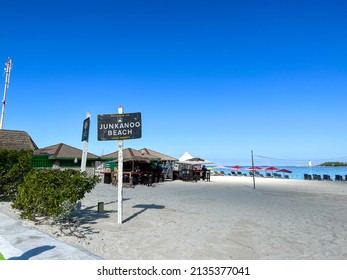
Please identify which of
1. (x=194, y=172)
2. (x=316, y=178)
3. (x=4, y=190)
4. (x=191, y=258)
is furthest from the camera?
(x=316, y=178)

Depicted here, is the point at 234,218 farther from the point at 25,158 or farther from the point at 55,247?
the point at 25,158

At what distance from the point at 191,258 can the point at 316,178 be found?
126 ft

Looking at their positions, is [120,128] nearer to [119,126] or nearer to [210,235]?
[119,126]

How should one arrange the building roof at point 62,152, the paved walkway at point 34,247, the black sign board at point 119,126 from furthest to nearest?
1. the building roof at point 62,152
2. the black sign board at point 119,126
3. the paved walkway at point 34,247

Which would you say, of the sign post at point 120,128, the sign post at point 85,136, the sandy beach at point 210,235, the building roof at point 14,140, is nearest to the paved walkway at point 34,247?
the sandy beach at point 210,235

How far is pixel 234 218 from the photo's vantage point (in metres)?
7.93

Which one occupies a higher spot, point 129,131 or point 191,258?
point 129,131

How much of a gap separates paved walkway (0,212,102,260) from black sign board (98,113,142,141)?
9.85 ft

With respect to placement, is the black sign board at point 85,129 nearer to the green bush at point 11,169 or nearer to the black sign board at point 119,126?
the black sign board at point 119,126

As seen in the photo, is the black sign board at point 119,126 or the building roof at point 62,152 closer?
the black sign board at point 119,126

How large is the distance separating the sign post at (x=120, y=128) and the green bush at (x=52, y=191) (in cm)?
110

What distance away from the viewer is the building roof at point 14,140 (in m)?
17.3

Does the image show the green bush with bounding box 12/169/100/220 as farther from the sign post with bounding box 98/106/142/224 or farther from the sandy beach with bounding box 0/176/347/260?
the sign post with bounding box 98/106/142/224

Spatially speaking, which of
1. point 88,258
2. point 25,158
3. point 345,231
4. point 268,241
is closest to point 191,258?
point 88,258
